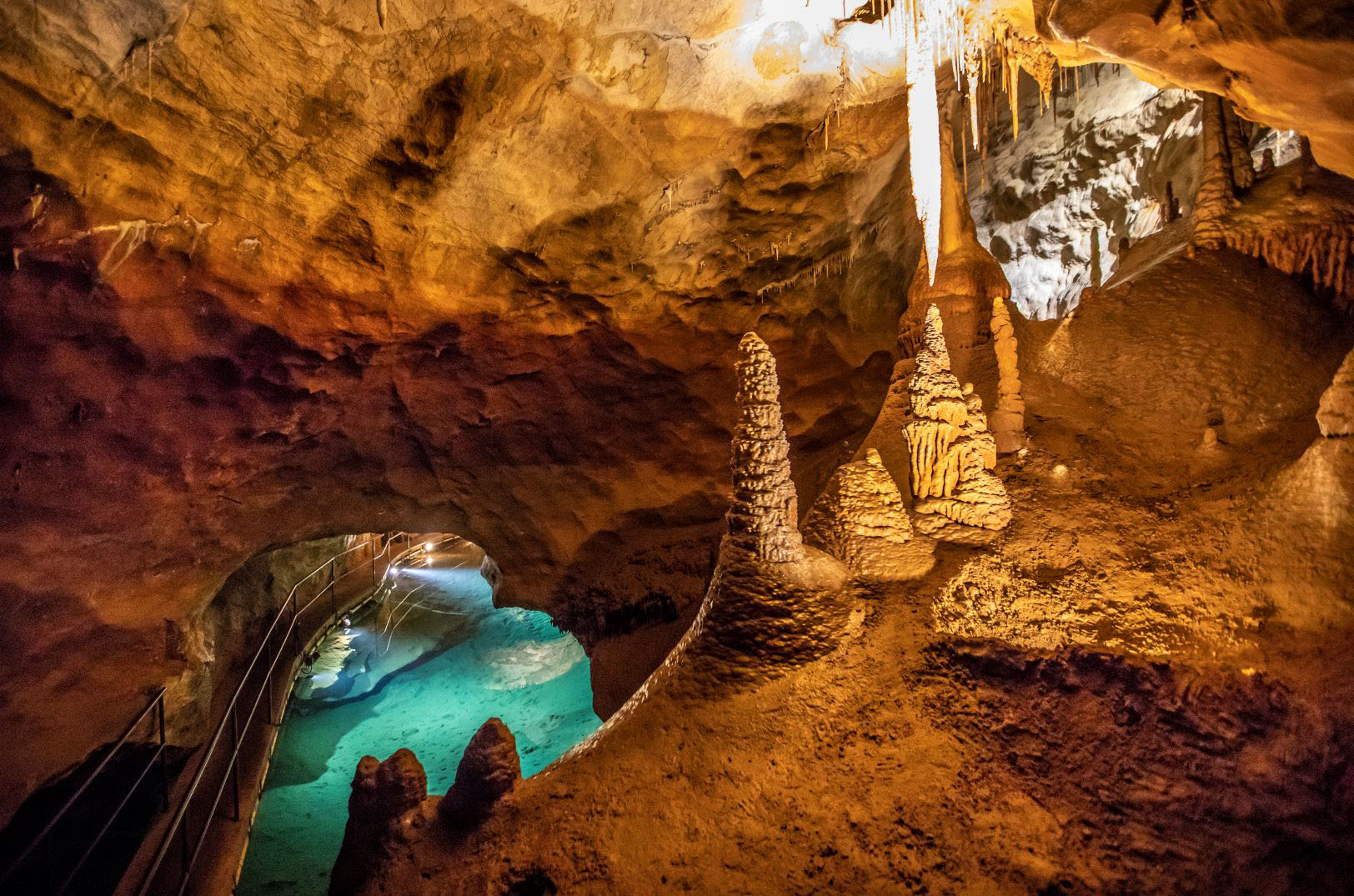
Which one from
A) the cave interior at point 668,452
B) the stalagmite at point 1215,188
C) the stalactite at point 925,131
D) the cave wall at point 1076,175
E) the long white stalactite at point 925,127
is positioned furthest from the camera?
the cave wall at point 1076,175

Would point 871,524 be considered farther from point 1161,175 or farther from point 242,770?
point 1161,175

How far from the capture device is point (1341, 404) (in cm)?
378

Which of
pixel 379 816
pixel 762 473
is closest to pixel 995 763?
pixel 762 473

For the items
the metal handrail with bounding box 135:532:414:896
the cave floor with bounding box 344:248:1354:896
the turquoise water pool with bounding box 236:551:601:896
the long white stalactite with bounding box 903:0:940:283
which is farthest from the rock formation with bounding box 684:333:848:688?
the turquoise water pool with bounding box 236:551:601:896

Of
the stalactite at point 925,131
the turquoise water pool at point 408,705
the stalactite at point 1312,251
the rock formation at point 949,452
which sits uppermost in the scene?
the stalactite at point 925,131

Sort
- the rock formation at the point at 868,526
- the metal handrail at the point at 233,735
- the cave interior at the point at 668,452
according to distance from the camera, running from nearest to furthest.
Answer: the cave interior at the point at 668,452 < the metal handrail at the point at 233,735 < the rock formation at the point at 868,526

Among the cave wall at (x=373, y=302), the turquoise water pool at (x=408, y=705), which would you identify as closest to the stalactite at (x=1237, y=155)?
the cave wall at (x=373, y=302)

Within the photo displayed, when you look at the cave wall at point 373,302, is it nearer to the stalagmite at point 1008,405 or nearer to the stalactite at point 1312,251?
the stalagmite at point 1008,405

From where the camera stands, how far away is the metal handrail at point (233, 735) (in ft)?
14.0

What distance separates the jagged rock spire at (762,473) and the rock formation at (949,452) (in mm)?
1533

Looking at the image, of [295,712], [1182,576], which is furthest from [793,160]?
[295,712]

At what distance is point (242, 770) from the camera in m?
7.15

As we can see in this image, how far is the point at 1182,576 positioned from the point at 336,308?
940 centimetres

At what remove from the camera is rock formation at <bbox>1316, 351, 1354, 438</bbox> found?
12.3 ft
